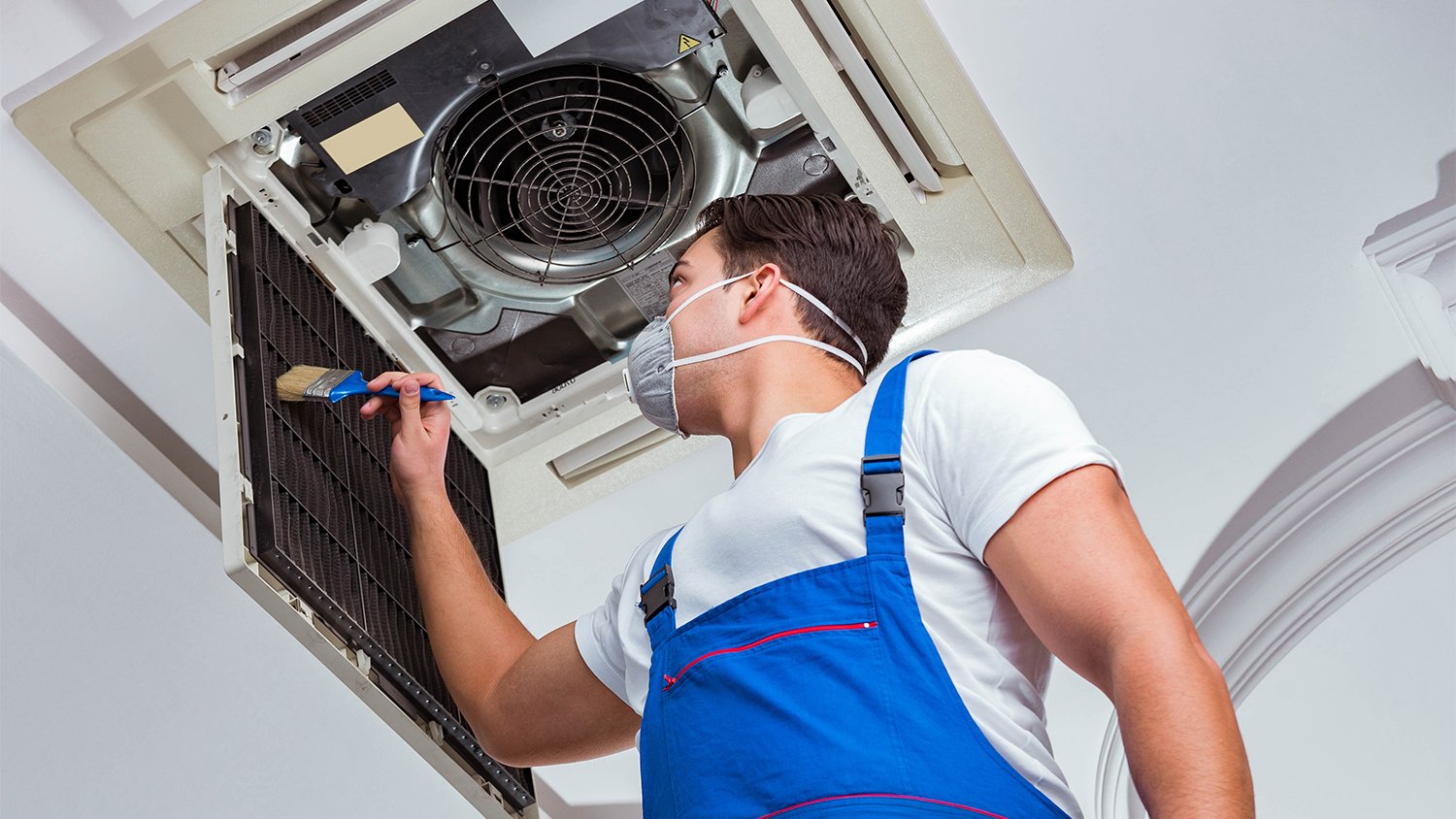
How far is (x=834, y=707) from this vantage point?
4.25ft

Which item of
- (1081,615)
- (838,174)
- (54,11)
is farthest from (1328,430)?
(54,11)

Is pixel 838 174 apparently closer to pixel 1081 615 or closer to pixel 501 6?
pixel 501 6

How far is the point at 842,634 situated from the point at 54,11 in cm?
150

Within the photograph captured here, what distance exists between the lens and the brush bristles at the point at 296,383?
1.80m

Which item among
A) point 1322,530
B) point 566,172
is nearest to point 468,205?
point 566,172

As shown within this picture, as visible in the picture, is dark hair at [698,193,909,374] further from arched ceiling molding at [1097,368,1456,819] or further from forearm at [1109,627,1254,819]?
arched ceiling molding at [1097,368,1456,819]

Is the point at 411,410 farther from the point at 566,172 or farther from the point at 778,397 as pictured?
the point at 778,397

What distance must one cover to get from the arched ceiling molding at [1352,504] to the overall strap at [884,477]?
49.1 inches

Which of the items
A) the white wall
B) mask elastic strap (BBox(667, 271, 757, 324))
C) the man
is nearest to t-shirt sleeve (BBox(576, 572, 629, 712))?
the man

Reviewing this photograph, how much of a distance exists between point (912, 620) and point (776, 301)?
23.6 inches

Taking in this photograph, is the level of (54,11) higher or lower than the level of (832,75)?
higher

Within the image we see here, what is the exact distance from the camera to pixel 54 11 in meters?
2.00

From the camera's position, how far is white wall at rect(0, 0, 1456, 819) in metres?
→ 2.23

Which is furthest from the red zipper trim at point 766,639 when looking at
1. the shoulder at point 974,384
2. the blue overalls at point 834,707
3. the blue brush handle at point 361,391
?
the blue brush handle at point 361,391
